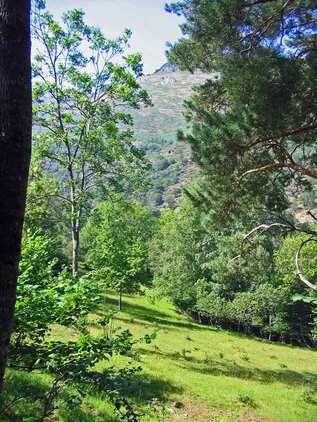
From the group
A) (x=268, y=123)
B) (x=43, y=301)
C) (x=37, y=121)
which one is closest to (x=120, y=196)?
(x=37, y=121)

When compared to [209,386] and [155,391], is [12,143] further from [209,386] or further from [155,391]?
[209,386]

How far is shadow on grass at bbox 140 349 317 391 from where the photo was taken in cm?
2191

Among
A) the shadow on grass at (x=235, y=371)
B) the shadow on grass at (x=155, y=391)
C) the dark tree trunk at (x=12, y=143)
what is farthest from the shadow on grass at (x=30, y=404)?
the shadow on grass at (x=235, y=371)

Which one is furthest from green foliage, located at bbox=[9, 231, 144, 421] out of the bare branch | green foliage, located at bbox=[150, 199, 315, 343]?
green foliage, located at bbox=[150, 199, 315, 343]

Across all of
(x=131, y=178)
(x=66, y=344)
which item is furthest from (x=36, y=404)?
(x=131, y=178)

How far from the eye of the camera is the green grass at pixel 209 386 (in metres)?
9.80

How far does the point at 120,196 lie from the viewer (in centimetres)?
2628

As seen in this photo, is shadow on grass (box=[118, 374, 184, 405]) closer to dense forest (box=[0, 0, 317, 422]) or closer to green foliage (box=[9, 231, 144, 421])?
dense forest (box=[0, 0, 317, 422])

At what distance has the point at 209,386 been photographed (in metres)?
16.6

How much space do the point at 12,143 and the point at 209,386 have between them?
15.7m

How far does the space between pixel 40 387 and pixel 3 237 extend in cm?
690

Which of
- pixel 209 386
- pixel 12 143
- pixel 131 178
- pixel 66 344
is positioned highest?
pixel 131 178

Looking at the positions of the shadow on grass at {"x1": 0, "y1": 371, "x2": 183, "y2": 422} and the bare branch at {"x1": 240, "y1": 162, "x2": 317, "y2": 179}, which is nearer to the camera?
the shadow on grass at {"x1": 0, "y1": 371, "x2": 183, "y2": 422}

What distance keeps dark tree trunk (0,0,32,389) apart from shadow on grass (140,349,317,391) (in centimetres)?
1924
